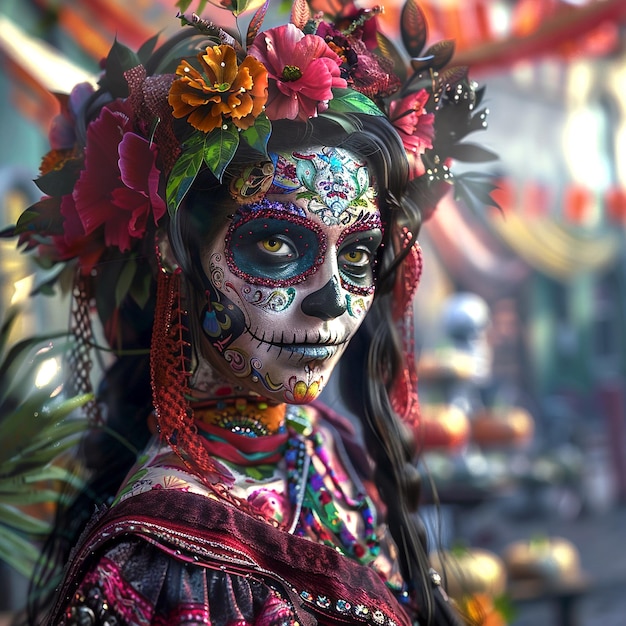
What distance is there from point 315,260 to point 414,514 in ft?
1.76

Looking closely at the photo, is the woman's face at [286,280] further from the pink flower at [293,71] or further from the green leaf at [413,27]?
the green leaf at [413,27]

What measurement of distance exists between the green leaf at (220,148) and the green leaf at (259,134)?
1cm

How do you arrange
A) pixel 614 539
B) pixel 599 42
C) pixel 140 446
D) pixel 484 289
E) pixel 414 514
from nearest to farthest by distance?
1. pixel 140 446
2. pixel 414 514
3. pixel 599 42
4. pixel 614 539
5. pixel 484 289

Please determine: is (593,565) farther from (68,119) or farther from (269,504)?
(68,119)

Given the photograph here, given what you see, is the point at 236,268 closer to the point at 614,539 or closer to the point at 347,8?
the point at 347,8

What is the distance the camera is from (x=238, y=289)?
1.32 meters

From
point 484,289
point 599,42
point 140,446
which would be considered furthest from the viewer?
point 484,289

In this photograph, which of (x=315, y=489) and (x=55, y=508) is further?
(x=55, y=508)

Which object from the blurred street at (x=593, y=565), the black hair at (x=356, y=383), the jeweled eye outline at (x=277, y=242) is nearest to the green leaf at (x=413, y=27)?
the black hair at (x=356, y=383)

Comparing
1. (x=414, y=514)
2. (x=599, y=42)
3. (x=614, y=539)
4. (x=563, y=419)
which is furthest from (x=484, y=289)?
(x=414, y=514)

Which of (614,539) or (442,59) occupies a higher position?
(442,59)

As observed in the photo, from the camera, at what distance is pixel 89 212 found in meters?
1.38

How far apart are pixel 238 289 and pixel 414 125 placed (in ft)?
1.31

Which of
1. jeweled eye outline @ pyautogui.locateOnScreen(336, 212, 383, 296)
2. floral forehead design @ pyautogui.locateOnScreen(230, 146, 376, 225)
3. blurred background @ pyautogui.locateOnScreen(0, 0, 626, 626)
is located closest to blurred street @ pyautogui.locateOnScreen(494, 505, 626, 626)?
blurred background @ pyautogui.locateOnScreen(0, 0, 626, 626)
